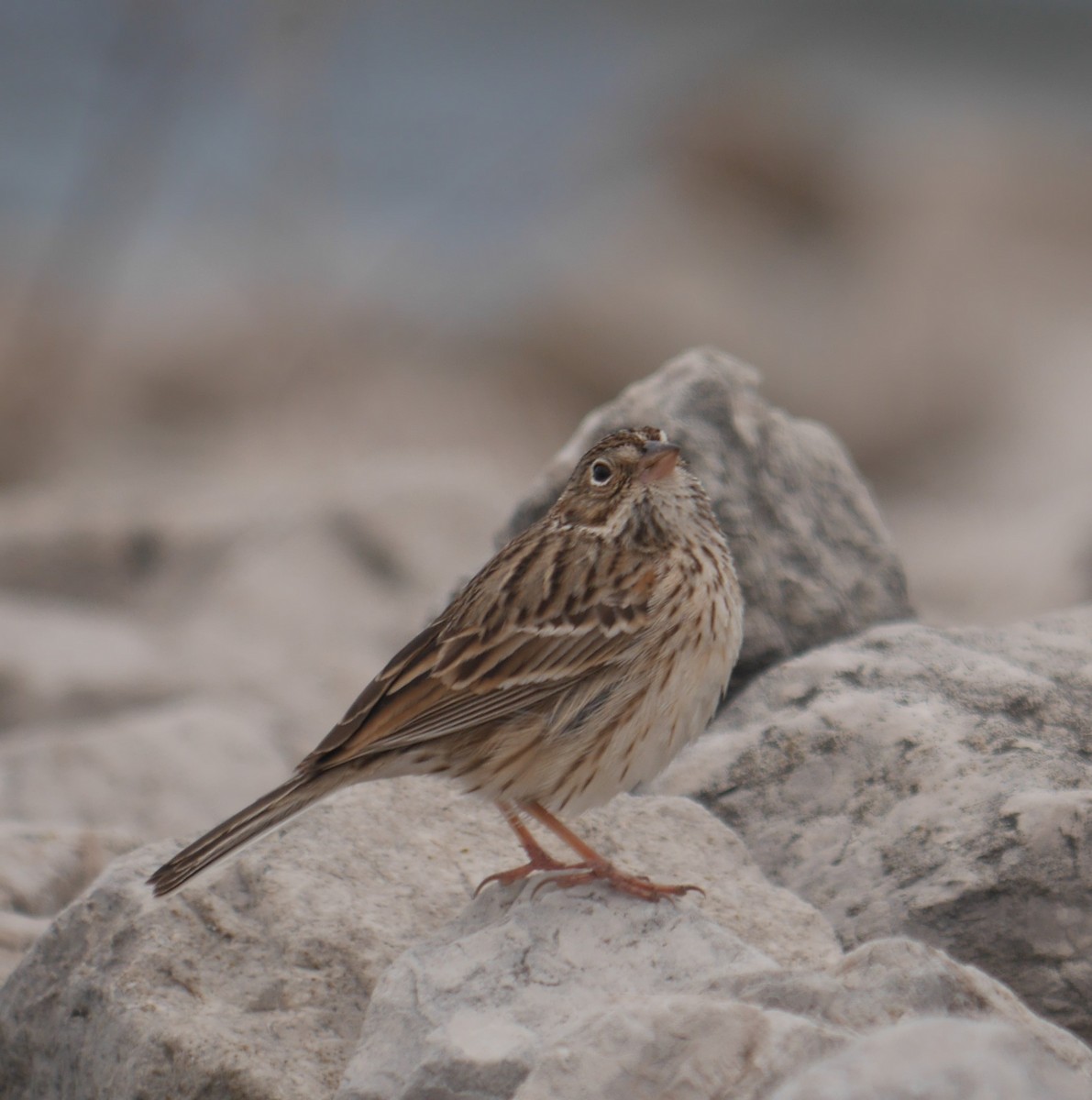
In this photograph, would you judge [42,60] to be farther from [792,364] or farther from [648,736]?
[792,364]

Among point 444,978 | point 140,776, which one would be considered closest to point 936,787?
point 444,978

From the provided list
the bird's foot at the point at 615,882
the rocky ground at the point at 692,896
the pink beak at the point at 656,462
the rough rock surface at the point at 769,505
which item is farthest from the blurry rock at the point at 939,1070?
the rough rock surface at the point at 769,505

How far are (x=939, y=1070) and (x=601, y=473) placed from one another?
2.59 meters

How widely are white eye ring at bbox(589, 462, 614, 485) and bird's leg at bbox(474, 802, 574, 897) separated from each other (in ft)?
3.25

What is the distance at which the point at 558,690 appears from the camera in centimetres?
450

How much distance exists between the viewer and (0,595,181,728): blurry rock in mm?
8406

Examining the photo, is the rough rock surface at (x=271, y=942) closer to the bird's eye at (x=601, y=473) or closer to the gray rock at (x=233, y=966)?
the gray rock at (x=233, y=966)

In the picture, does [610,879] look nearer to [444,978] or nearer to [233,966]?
[444,978]

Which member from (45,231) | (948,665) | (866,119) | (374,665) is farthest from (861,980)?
(45,231)

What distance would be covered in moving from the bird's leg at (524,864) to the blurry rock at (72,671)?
420 centimetres

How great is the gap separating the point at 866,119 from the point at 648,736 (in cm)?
1415

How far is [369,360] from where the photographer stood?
612 inches

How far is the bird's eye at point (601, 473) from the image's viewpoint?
487cm

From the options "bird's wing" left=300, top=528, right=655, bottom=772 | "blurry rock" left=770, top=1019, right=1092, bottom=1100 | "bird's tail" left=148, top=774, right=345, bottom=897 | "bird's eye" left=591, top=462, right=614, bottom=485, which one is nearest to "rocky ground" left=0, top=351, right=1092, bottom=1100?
"blurry rock" left=770, top=1019, right=1092, bottom=1100
